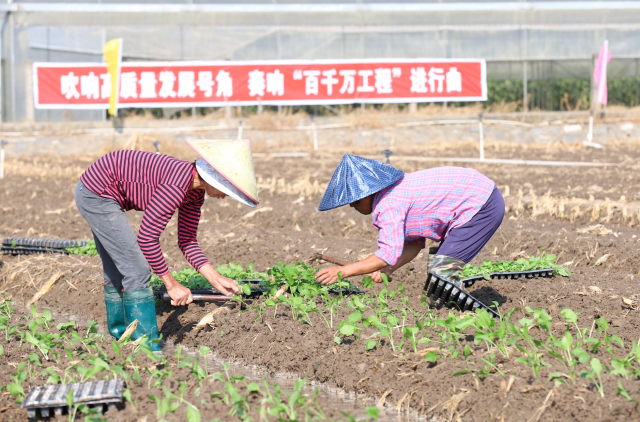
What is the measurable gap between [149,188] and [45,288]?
2.42 m

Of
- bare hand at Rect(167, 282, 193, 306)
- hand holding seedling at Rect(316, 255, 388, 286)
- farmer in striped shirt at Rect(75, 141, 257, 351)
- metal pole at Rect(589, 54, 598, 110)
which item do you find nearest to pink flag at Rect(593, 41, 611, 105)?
metal pole at Rect(589, 54, 598, 110)

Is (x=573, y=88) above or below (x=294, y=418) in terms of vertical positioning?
above

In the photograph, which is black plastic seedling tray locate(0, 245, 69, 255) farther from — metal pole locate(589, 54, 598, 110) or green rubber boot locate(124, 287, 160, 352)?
metal pole locate(589, 54, 598, 110)

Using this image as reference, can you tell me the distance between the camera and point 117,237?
4129 millimetres

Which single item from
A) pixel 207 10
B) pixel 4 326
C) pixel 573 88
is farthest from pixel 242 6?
pixel 4 326

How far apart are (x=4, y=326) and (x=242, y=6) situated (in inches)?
666

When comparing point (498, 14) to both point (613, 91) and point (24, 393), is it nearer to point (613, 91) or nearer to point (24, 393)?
point (613, 91)

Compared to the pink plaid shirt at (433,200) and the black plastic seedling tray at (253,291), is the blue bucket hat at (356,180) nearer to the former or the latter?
the pink plaid shirt at (433,200)

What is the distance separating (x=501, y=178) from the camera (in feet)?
36.1

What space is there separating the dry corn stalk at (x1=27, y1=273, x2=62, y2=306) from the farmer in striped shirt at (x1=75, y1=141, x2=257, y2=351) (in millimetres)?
1850

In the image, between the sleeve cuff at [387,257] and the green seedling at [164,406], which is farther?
the sleeve cuff at [387,257]

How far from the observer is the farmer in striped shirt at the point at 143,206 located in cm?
390

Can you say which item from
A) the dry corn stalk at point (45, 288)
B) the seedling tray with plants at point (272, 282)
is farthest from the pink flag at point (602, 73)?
the dry corn stalk at point (45, 288)

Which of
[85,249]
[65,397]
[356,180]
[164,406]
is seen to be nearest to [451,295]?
[356,180]
